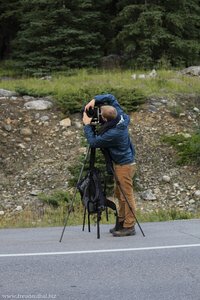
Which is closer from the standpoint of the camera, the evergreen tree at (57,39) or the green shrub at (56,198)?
the green shrub at (56,198)

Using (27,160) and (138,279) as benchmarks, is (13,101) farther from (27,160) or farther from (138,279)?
(138,279)

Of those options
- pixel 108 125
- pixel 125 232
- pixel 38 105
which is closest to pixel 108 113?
pixel 108 125

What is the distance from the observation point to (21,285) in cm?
602

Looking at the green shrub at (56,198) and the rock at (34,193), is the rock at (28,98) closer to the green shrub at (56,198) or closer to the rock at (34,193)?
the rock at (34,193)

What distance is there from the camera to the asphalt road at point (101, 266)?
18.9ft

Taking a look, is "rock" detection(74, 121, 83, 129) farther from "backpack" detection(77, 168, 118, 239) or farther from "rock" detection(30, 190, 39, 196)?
"backpack" detection(77, 168, 118, 239)

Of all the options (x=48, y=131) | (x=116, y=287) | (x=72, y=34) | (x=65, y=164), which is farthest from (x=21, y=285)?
(x=72, y=34)

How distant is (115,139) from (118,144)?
0.14 m

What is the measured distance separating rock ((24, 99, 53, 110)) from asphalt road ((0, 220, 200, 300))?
31.4 feet

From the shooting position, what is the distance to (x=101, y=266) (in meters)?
6.79

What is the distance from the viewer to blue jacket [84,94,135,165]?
8.58 metres

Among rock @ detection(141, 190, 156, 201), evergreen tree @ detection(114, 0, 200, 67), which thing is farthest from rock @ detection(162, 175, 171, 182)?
evergreen tree @ detection(114, 0, 200, 67)

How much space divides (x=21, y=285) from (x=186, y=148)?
11.2 m

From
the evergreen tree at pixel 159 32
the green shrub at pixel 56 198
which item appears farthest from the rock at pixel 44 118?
the evergreen tree at pixel 159 32
